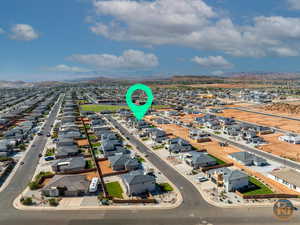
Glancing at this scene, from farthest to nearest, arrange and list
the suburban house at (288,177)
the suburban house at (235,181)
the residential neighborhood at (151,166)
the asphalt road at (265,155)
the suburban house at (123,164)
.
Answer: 1. the asphalt road at (265,155)
2. the suburban house at (123,164)
3. the suburban house at (288,177)
4. the suburban house at (235,181)
5. the residential neighborhood at (151,166)

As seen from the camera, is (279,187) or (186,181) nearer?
(279,187)

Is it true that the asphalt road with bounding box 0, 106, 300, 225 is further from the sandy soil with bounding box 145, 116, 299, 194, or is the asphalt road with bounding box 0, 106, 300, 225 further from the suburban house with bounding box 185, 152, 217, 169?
the suburban house with bounding box 185, 152, 217, 169

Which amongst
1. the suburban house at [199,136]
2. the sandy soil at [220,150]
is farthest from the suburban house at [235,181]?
the suburban house at [199,136]

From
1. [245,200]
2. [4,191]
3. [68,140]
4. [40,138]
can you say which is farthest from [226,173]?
[40,138]

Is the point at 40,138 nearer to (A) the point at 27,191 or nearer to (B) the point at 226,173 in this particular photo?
(A) the point at 27,191

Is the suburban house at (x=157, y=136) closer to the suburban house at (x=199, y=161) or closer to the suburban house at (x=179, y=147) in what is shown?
the suburban house at (x=179, y=147)

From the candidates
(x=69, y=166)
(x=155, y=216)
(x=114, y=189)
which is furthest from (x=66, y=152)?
(x=155, y=216)

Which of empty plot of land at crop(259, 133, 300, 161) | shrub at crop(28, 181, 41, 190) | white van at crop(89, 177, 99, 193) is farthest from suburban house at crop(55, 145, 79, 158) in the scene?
empty plot of land at crop(259, 133, 300, 161)
